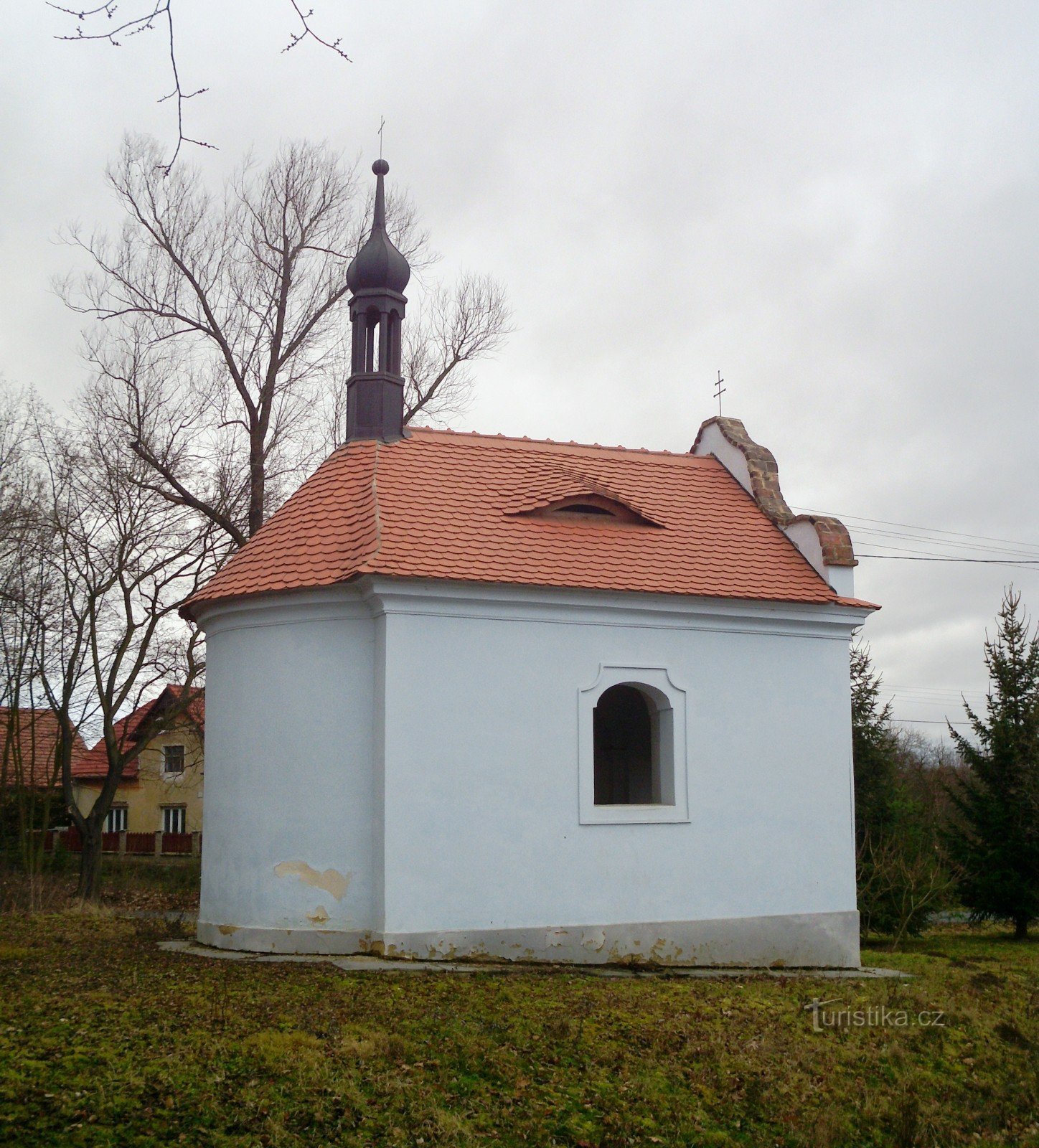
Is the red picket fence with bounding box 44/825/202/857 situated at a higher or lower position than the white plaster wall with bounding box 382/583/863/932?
lower

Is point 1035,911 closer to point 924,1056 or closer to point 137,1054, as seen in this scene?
point 924,1056

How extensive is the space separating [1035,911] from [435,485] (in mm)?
15519

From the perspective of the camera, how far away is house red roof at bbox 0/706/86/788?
19641 millimetres

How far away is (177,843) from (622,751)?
64.4ft

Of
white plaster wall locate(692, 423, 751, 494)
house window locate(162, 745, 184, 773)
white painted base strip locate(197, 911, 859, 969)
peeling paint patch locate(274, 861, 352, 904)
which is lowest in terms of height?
white painted base strip locate(197, 911, 859, 969)

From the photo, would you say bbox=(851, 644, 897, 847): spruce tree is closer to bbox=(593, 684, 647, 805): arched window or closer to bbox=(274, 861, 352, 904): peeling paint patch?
bbox=(593, 684, 647, 805): arched window

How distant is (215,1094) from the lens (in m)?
5.64

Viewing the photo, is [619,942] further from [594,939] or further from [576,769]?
Answer: [576,769]

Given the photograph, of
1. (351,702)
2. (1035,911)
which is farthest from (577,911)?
(1035,911)

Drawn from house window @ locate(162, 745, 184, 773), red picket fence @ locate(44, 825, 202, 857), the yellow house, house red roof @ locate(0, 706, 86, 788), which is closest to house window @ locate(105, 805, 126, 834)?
the yellow house

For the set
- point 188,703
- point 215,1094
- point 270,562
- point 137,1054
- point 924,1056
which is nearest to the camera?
point 215,1094

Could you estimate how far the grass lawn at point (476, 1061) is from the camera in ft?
18.2

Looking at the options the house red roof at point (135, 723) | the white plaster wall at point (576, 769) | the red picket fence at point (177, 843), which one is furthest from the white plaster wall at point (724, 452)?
the red picket fence at point (177, 843)

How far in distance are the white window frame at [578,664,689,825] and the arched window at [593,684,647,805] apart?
2365 mm
